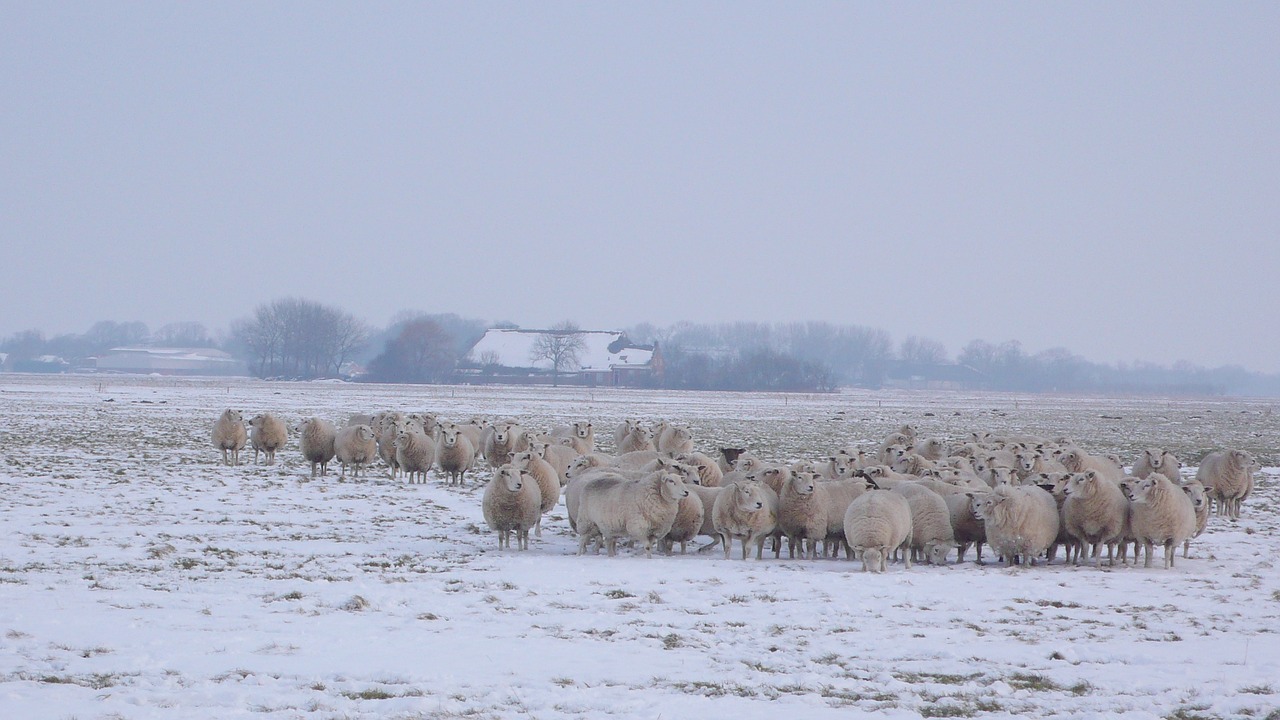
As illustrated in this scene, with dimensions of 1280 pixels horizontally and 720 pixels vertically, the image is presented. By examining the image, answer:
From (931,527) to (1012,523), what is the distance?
2.99ft

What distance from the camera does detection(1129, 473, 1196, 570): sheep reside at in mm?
13328

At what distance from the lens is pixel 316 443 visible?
22641mm

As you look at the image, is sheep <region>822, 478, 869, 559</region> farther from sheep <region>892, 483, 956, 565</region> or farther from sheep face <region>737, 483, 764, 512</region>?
sheep face <region>737, 483, 764, 512</region>

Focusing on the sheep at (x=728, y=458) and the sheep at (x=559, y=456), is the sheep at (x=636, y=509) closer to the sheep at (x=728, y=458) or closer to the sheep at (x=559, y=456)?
the sheep at (x=559, y=456)

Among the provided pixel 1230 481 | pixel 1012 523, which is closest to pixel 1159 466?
pixel 1230 481

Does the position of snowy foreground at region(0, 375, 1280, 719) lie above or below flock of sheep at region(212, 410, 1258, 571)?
below

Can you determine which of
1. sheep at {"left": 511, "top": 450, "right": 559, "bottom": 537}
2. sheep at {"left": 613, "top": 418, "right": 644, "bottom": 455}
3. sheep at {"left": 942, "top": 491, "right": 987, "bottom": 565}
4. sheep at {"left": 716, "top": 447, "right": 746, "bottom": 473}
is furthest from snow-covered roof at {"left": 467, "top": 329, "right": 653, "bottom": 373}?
sheep at {"left": 942, "top": 491, "right": 987, "bottom": 565}

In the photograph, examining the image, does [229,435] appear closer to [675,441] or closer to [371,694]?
[675,441]

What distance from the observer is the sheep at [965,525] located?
13.8m

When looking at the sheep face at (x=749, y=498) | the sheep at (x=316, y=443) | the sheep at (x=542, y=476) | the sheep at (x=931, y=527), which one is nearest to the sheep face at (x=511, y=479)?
the sheep at (x=542, y=476)

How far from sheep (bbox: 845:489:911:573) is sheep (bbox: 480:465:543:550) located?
4.00 meters

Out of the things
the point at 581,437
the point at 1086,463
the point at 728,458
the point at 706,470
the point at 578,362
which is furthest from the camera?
the point at 578,362

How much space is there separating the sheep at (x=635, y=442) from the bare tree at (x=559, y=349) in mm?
96845

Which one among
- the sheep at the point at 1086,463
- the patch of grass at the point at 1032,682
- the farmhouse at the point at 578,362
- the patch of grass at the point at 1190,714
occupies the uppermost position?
the farmhouse at the point at 578,362
